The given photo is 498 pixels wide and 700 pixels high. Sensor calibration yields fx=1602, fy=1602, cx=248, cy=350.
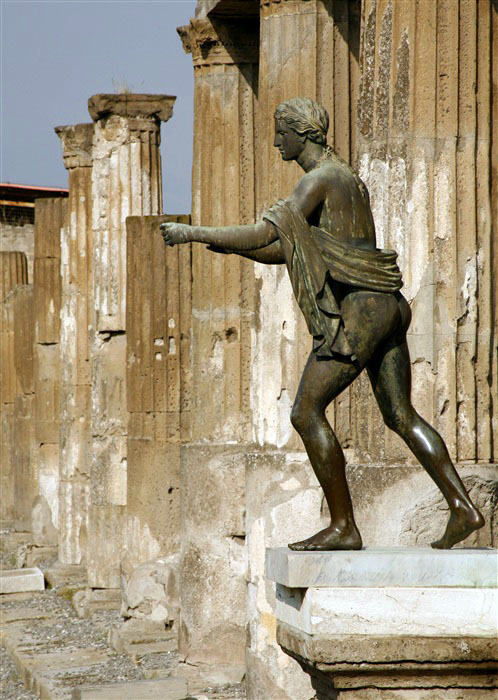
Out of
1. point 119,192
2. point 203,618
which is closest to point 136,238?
point 119,192

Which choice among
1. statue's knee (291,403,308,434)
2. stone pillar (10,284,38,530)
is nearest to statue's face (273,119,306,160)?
statue's knee (291,403,308,434)

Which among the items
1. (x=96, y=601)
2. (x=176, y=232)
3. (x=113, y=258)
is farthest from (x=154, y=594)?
(x=176, y=232)

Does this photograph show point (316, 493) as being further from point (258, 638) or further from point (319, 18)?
point (319, 18)

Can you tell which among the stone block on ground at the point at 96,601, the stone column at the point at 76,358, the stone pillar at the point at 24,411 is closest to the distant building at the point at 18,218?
the stone pillar at the point at 24,411

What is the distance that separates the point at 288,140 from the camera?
21.1ft

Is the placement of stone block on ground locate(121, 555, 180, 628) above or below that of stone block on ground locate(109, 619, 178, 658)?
above

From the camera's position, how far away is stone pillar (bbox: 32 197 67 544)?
67.3 ft

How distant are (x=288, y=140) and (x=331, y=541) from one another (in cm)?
161

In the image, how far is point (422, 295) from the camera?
780 cm

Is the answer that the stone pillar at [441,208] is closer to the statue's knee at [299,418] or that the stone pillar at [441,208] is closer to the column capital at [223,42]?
the statue's knee at [299,418]

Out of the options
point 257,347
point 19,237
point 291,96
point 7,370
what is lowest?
point 7,370

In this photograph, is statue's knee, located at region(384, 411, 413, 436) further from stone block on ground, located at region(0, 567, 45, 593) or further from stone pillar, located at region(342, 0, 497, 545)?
stone block on ground, located at region(0, 567, 45, 593)

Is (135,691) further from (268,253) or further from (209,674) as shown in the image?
(268,253)

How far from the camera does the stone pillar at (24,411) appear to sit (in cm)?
2386
